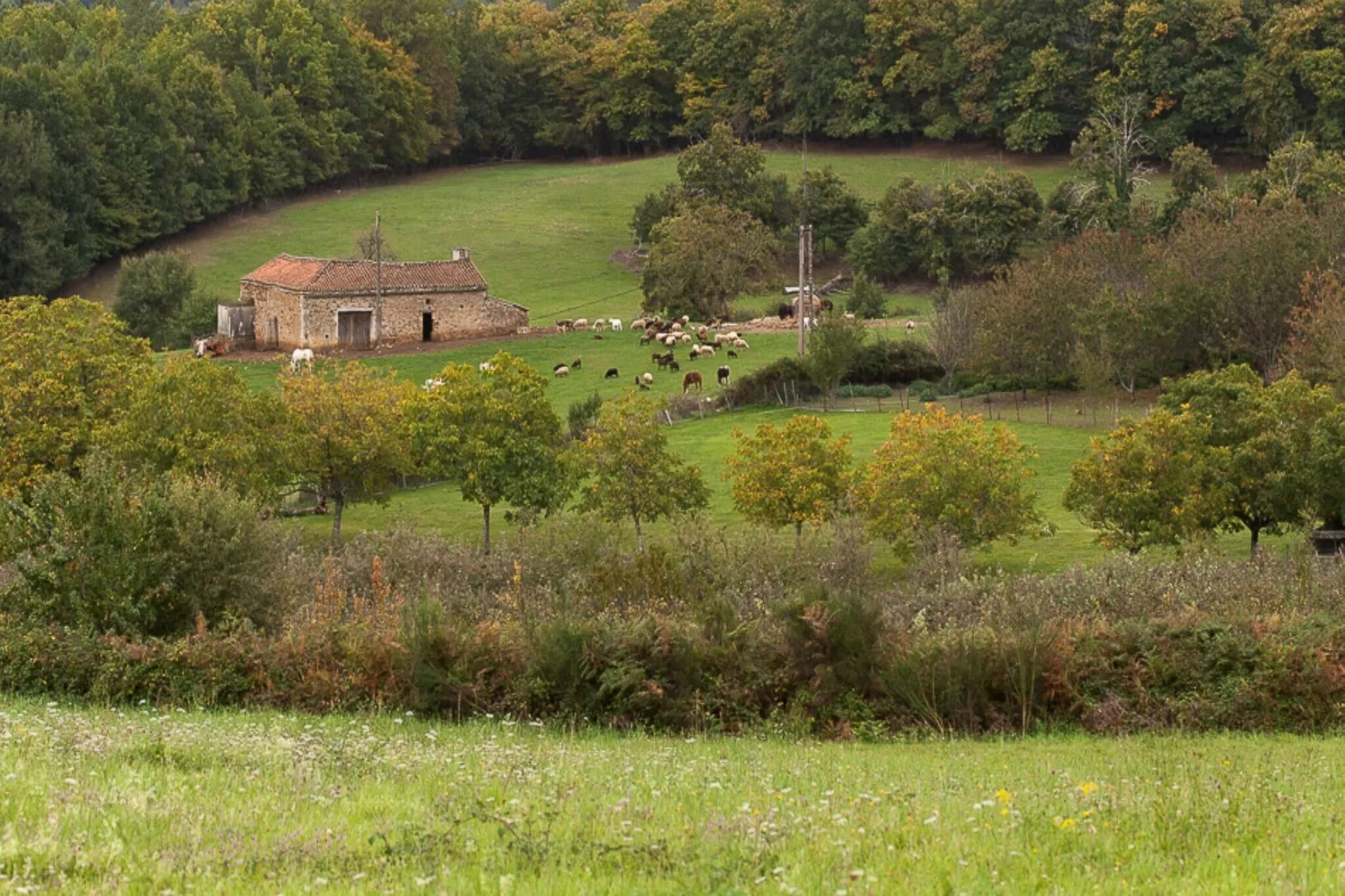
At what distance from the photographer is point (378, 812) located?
978 centimetres

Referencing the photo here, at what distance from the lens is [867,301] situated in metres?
72.5

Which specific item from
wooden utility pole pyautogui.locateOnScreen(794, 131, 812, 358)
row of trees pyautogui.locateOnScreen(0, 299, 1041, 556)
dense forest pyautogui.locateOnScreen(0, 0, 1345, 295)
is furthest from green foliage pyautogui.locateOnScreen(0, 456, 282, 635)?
dense forest pyautogui.locateOnScreen(0, 0, 1345, 295)

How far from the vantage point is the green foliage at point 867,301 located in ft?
237

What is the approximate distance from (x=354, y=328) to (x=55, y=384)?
28599 mm

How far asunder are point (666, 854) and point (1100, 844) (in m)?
2.55

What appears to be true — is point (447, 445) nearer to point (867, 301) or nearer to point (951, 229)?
point (867, 301)

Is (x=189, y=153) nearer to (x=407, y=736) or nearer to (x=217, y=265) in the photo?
(x=217, y=265)

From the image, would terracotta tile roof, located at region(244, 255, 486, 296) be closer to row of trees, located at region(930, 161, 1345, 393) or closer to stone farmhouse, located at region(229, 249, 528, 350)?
stone farmhouse, located at region(229, 249, 528, 350)

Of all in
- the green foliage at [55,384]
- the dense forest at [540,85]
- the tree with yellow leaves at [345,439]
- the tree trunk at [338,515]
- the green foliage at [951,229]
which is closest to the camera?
the green foliage at [55,384]

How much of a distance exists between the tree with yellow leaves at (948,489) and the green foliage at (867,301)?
36.0 m

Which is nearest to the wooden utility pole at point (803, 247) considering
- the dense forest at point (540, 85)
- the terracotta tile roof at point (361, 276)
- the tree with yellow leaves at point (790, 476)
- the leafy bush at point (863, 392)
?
the leafy bush at point (863, 392)

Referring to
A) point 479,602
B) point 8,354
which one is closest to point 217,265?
point 8,354

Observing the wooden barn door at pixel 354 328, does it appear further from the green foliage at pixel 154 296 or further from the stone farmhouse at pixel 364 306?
the green foliage at pixel 154 296

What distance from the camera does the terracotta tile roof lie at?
220ft
